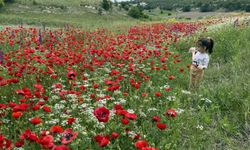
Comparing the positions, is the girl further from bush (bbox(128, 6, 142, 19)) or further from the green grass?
bush (bbox(128, 6, 142, 19))

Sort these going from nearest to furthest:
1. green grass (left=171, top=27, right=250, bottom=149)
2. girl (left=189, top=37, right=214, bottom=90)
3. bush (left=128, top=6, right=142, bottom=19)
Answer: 1. green grass (left=171, top=27, right=250, bottom=149)
2. girl (left=189, top=37, right=214, bottom=90)
3. bush (left=128, top=6, right=142, bottom=19)

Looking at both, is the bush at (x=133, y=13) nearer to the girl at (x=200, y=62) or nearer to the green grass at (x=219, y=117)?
the green grass at (x=219, y=117)

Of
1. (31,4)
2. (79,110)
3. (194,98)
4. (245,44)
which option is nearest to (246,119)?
(194,98)

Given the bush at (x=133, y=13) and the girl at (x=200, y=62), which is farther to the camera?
the bush at (x=133, y=13)

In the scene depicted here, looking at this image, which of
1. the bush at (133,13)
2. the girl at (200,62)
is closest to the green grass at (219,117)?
the girl at (200,62)

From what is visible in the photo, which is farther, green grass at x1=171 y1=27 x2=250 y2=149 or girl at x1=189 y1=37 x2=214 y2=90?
girl at x1=189 y1=37 x2=214 y2=90

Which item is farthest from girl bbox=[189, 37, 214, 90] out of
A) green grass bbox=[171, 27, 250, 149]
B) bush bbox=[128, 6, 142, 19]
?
bush bbox=[128, 6, 142, 19]

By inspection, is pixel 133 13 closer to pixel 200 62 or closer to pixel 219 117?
pixel 200 62

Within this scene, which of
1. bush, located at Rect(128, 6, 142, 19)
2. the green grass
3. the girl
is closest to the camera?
the green grass

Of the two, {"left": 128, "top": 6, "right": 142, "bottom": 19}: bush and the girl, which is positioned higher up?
the girl

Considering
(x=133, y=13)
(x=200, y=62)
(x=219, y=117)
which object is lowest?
(x=133, y=13)

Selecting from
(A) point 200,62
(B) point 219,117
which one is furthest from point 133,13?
(B) point 219,117

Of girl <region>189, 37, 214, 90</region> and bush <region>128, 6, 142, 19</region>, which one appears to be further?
bush <region>128, 6, 142, 19</region>

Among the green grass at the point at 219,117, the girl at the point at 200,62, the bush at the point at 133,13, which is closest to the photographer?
the green grass at the point at 219,117
